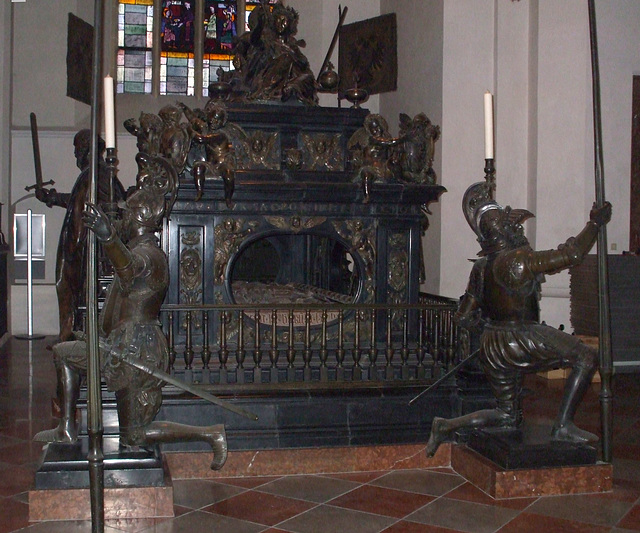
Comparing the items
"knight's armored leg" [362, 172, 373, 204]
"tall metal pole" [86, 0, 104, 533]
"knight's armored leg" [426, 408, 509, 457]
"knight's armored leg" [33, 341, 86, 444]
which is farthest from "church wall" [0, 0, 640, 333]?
"tall metal pole" [86, 0, 104, 533]

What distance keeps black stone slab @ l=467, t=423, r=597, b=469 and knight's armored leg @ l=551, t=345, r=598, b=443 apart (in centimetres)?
5

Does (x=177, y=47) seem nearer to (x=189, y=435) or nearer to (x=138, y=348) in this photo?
(x=138, y=348)

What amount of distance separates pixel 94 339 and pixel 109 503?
1.12 metres

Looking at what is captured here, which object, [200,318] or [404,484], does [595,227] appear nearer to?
[404,484]

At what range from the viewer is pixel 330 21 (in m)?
12.6

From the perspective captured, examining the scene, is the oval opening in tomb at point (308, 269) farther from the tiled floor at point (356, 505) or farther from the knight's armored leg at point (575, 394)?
the knight's armored leg at point (575, 394)

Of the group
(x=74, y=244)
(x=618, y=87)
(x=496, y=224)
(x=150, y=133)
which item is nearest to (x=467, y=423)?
(x=496, y=224)

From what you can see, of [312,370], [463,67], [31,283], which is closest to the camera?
[312,370]

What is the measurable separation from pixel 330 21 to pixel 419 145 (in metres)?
6.77

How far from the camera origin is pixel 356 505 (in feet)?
15.0

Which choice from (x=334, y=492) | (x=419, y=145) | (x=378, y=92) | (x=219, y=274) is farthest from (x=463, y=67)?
(x=334, y=492)

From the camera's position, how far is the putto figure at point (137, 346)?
4.43m

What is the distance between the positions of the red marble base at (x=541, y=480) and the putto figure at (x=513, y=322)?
0.64 feet

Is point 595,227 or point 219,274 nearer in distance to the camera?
point 595,227
